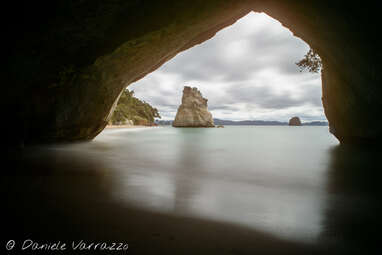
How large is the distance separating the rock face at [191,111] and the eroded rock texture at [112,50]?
86.6 meters

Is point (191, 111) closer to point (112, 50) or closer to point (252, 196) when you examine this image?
point (112, 50)

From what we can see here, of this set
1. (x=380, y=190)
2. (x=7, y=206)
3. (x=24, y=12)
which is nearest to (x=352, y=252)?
(x=380, y=190)

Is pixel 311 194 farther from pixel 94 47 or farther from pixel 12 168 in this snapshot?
pixel 94 47

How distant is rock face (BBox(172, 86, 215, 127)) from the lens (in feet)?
320

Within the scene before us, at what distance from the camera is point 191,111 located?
9806 cm

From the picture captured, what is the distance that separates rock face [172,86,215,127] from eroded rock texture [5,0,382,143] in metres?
86.6

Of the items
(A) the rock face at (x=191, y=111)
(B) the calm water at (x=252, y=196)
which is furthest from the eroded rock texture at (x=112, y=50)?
(A) the rock face at (x=191, y=111)

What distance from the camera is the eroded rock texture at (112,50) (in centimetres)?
572

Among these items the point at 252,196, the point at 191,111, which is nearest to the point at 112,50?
the point at 252,196

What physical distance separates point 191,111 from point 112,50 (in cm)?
9019

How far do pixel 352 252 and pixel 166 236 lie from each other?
180 centimetres

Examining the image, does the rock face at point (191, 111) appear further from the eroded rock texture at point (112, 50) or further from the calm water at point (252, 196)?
the calm water at point (252, 196)

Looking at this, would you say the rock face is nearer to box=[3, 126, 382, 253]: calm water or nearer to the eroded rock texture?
the eroded rock texture

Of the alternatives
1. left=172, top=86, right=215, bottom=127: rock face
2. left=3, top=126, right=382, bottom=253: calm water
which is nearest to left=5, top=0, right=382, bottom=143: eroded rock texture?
left=3, top=126, right=382, bottom=253: calm water
